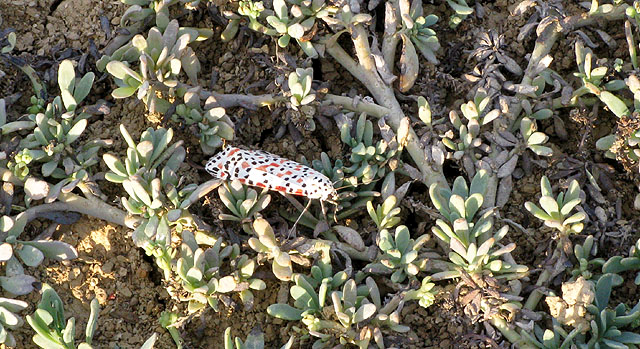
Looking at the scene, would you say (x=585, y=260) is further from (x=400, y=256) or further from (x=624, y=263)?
(x=400, y=256)

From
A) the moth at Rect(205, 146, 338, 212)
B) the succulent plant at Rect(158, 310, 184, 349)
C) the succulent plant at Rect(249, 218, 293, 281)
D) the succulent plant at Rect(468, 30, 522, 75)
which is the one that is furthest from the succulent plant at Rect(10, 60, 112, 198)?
the succulent plant at Rect(468, 30, 522, 75)

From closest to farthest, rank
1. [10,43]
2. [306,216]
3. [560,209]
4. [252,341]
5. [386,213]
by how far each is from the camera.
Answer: [252,341] < [560,209] < [386,213] < [306,216] < [10,43]

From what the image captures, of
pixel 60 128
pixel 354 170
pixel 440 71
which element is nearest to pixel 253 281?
pixel 354 170

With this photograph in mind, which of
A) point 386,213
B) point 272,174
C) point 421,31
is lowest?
point 386,213

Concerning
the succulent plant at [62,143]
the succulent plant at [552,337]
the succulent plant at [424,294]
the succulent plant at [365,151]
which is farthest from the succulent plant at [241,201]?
the succulent plant at [552,337]

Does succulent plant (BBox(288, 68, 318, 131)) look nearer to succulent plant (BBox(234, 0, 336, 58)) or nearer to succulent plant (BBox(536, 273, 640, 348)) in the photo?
succulent plant (BBox(234, 0, 336, 58))

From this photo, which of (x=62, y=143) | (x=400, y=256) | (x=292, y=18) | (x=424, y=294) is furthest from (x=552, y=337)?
(x=62, y=143)
